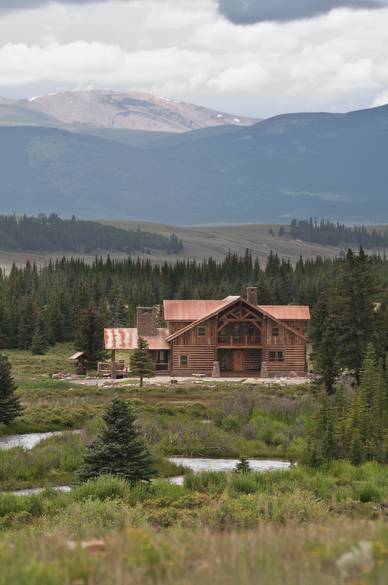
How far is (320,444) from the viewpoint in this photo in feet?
111

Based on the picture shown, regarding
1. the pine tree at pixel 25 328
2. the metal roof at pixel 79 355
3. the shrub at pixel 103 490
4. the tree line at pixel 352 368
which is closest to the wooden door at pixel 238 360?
the tree line at pixel 352 368

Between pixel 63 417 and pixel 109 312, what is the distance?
238ft

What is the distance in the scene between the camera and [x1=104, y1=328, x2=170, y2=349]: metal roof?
82125 millimetres

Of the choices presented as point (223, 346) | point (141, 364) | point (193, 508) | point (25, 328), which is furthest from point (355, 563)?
point (25, 328)

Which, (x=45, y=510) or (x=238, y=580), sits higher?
(x=238, y=580)

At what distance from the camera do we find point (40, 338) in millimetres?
101438

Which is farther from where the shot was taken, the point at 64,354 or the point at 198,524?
the point at 64,354

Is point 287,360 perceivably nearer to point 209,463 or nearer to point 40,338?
point 40,338

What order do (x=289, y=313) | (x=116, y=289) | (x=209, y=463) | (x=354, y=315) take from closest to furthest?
(x=209, y=463) → (x=354, y=315) → (x=289, y=313) → (x=116, y=289)

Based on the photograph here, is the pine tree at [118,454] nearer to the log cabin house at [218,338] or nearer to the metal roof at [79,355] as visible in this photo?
the log cabin house at [218,338]

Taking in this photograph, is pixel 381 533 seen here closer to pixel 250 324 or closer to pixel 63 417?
pixel 63 417

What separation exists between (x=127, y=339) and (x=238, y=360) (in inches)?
390

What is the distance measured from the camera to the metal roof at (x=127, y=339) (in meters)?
82.1

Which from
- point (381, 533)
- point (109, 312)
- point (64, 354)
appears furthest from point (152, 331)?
point (381, 533)
